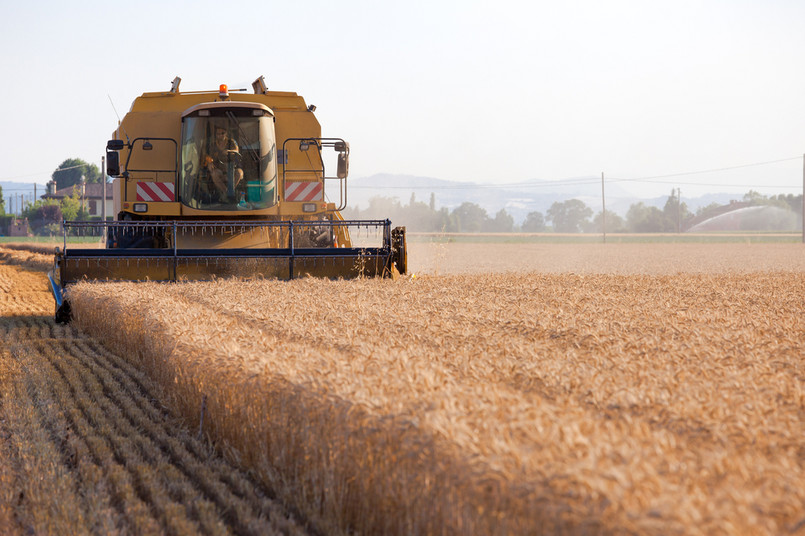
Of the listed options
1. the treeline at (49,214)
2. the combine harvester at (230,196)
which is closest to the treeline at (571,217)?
the treeline at (49,214)

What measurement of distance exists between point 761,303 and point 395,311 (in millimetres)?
4337

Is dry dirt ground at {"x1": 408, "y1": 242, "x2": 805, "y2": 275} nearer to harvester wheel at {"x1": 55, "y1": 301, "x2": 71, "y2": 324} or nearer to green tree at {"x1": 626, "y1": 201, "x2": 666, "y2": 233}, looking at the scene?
harvester wheel at {"x1": 55, "y1": 301, "x2": 71, "y2": 324}

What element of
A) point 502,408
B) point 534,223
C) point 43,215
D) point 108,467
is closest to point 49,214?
point 43,215

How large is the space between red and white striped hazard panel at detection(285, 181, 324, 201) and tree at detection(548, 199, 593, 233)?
14586 centimetres

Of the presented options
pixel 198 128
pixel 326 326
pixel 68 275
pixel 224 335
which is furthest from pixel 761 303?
pixel 68 275

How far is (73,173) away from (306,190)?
369ft

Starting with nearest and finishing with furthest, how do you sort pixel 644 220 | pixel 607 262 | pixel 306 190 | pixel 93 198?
pixel 306 190 → pixel 607 262 → pixel 93 198 → pixel 644 220

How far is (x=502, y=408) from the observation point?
3117 mm

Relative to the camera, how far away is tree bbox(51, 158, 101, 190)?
112m

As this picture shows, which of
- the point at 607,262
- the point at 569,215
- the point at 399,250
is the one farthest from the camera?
the point at 569,215

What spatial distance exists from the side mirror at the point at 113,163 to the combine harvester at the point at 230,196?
14 millimetres

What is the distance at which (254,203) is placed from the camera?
11203 millimetres

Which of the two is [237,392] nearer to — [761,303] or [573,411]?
[573,411]

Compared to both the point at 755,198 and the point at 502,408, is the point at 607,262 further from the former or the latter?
the point at 755,198
